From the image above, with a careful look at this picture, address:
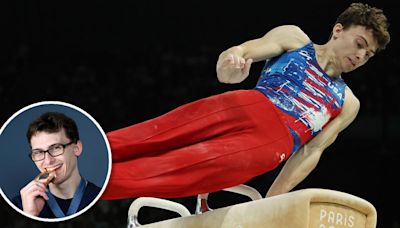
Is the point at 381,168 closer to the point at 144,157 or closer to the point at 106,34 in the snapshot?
the point at 106,34

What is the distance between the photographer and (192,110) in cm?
355

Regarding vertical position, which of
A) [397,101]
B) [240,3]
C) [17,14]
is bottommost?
[397,101]

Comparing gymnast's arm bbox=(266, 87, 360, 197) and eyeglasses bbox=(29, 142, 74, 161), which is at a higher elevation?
A: eyeglasses bbox=(29, 142, 74, 161)

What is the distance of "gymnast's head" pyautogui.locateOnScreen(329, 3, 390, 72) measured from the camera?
3.75m

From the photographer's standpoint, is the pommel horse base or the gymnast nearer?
the pommel horse base

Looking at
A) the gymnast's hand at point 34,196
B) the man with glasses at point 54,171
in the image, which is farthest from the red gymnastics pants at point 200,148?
the gymnast's hand at point 34,196

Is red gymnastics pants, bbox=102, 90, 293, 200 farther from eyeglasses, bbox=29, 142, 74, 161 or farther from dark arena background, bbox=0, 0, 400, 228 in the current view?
dark arena background, bbox=0, 0, 400, 228

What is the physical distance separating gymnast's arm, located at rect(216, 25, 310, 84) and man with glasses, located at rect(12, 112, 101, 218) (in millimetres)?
704

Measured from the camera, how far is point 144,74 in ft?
24.9

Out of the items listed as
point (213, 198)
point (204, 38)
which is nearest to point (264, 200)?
point (213, 198)

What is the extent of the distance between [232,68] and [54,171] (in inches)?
34.5

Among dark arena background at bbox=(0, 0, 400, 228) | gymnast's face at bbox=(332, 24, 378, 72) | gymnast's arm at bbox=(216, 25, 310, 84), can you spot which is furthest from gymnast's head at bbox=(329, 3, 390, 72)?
dark arena background at bbox=(0, 0, 400, 228)

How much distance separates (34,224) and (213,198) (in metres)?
A: 1.72

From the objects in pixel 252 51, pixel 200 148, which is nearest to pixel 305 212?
pixel 200 148
